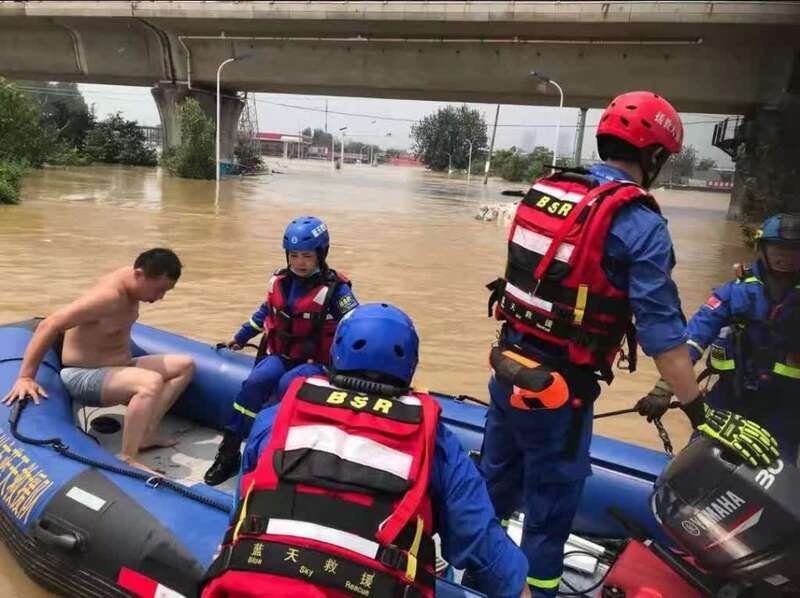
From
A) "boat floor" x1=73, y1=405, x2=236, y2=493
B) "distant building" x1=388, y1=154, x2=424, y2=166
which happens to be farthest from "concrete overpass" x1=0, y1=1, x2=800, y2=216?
"distant building" x1=388, y1=154, x2=424, y2=166

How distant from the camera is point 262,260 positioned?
8.52m

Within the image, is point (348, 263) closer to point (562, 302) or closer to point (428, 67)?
point (562, 302)

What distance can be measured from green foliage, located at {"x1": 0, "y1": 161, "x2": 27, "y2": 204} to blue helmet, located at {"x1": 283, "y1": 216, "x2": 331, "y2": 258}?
435 inches

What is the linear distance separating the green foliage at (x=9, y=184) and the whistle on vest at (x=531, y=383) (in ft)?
41.2

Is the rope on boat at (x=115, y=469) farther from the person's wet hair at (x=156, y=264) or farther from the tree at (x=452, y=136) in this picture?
the tree at (x=452, y=136)

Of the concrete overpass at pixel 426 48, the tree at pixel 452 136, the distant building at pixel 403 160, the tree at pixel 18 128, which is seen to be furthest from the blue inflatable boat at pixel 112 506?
the distant building at pixel 403 160

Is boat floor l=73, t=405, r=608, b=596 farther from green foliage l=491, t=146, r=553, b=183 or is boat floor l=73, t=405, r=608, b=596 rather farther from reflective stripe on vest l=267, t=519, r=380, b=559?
green foliage l=491, t=146, r=553, b=183

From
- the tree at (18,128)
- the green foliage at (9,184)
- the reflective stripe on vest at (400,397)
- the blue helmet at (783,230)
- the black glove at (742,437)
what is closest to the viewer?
the reflective stripe on vest at (400,397)

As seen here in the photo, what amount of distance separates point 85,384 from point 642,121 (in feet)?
8.05

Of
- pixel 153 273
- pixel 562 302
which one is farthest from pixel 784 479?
pixel 153 273

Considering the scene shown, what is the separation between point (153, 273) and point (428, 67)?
763 inches

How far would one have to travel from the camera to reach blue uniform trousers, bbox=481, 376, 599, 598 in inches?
71.9

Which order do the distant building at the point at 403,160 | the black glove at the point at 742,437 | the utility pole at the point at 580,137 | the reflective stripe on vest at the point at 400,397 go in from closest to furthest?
the reflective stripe on vest at the point at 400,397 → the black glove at the point at 742,437 → the utility pole at the point at 580,137 → the distant building at the point at 403,160

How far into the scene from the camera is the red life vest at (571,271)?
66.9 inches
